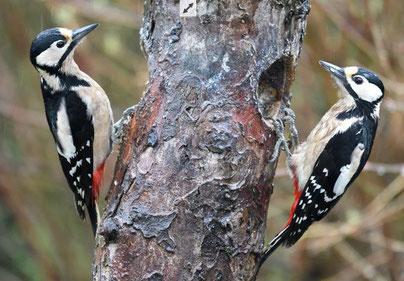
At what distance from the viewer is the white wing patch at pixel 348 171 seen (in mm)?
3951

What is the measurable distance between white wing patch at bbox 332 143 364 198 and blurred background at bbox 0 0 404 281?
56 centimetres

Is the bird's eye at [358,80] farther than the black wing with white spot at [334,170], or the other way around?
the bird's eye at [358,80]

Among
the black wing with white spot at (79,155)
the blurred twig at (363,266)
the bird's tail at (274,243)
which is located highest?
the black wing with white spot at (79,155)

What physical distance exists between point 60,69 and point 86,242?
4.39 m

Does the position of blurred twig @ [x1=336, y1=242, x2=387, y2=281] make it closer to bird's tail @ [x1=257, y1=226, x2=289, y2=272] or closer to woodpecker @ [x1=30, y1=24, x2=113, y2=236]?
bird's tail @ [x1=257, y1=226, x2=289, y2=272]

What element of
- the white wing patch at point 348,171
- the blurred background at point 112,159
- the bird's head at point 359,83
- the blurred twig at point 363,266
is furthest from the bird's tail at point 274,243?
the blurred twig at point 363,266

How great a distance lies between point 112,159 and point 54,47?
9.15 feet

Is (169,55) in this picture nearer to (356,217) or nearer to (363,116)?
(363,116)

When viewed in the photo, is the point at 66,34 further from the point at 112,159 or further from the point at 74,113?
the point at 112,159

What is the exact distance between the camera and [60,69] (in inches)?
157

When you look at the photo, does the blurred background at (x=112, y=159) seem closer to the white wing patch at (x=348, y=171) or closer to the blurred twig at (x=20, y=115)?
the blurred twig at (x=20, y=115)

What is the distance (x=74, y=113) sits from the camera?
396 centimetres

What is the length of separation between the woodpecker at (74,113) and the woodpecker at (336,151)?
4.12 ft

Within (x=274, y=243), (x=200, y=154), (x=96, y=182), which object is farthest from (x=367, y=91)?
(x=96, y=182)
